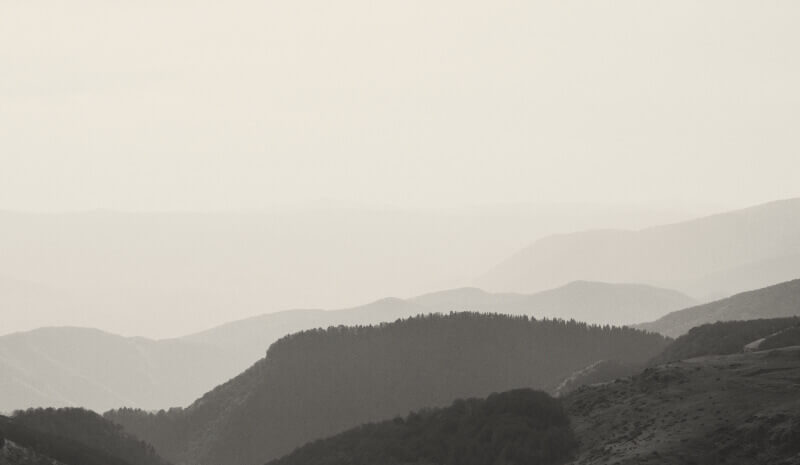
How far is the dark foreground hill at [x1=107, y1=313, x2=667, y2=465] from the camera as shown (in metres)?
172

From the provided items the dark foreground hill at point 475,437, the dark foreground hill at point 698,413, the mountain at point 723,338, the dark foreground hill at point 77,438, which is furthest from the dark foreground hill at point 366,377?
the dark foreground hill at point 698,413

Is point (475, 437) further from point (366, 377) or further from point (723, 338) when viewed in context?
point (366, 377)

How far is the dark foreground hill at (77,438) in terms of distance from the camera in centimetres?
9625

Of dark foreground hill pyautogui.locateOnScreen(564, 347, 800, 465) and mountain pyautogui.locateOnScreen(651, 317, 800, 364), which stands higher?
mountain pyautogui.locateOnScreen(651, 317, 800, 364)

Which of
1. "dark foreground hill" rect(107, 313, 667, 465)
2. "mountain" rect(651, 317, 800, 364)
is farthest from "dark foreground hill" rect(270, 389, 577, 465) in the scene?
"dark foreground hill" rect(107, 313, 667, 465)

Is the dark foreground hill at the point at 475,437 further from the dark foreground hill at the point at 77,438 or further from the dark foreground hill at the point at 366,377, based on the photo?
the dark foreground hill at the point at 366,377

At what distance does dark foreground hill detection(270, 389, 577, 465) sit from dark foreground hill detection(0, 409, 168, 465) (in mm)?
22044

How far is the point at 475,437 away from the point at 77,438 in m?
63.5

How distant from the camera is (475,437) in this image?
312 feet

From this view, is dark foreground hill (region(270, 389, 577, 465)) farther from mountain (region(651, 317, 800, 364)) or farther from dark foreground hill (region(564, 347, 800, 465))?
mountain (region(651, 317, 800, 364))

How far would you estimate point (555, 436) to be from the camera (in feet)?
289

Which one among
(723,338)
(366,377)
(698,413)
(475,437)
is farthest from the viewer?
(366,377)

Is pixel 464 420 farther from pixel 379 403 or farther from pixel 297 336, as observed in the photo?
pixel 297 336

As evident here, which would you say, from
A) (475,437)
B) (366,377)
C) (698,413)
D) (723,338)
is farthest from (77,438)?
(698,413)
